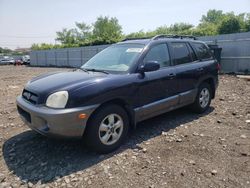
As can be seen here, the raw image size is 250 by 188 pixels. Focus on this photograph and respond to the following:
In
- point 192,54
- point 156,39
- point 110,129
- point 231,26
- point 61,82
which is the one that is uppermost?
point 231,26

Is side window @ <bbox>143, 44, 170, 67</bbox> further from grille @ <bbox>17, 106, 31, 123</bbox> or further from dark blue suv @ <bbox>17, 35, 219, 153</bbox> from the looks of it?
grille @ <bbox>17, 106, 31, 123</bbox>

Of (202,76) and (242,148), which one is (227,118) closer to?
(202,76)

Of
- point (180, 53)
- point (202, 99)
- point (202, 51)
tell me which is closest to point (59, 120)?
point (180, 53)

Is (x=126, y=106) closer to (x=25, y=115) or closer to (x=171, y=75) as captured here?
(x=171, y=75)

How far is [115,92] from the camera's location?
3871 mm

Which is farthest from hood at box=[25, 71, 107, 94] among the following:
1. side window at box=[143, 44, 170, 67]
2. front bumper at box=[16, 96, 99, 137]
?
side window at box=[143, 44, 170, 67]

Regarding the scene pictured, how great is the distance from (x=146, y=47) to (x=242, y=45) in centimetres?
977

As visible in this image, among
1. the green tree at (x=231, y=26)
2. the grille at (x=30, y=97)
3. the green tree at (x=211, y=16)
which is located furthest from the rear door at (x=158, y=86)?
the green tree at (x=211, y=16)

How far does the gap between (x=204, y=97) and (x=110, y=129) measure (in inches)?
117

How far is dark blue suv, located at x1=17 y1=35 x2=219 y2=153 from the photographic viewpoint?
3490 millimetres

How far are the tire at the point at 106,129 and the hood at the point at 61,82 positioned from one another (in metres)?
0.48

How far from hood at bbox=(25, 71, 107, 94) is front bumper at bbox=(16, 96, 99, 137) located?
294 mm

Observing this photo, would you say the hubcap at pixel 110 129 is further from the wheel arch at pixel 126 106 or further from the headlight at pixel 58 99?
the headlight at pixel 58 99

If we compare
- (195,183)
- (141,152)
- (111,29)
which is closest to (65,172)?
(141,152)
